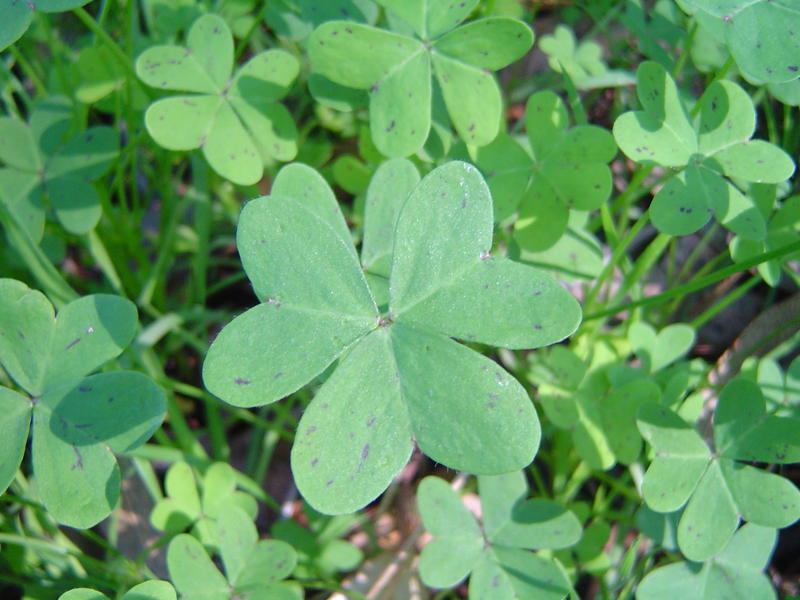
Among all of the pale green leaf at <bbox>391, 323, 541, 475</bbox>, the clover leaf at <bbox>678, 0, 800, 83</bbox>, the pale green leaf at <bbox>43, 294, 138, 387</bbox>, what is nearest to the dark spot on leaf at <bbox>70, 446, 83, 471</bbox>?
the pale green leaf at <bbox>43, 294, 138, 387</bbox>

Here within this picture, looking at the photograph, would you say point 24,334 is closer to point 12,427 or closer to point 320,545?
point 12,427

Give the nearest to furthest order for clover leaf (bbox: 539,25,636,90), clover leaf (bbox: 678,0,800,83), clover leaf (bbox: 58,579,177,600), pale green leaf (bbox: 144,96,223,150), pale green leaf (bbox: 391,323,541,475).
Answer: pale green leaf (bbox: 391,323,541,475)
clover leaf (bbox: 58,579,177,600)
clover leaf (bbox: 678,0,800,83)
pale green leaf (bbox: 144,96,223,150)
clover leaf (bbox: 539,25,636,90)

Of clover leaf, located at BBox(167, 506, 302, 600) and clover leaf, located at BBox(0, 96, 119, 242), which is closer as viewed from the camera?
clover leaf, located at BBox(167, 506, 302, 600)

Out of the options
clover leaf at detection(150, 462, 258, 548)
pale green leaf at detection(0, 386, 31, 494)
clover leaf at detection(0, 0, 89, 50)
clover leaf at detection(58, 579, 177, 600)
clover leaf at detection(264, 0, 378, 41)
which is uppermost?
A: clover leaf at detection(0, 0, 89, 50)

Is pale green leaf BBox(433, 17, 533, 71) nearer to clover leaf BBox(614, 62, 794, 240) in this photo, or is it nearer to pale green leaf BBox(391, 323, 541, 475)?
clover leaf BBox(614, 62, 794, 240)

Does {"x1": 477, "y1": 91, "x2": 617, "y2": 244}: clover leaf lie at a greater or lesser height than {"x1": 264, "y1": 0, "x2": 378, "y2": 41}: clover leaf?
lesser

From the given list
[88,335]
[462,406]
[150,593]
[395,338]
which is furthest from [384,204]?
[150,593]

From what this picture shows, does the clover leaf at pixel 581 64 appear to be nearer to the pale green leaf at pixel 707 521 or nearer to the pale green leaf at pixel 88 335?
the pale green leaf at pixel 707 521

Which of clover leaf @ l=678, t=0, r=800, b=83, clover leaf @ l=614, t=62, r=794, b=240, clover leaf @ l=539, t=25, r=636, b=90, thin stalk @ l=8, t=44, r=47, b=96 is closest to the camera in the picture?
clover leaf @ l=678, t=0, r=800, b=83
